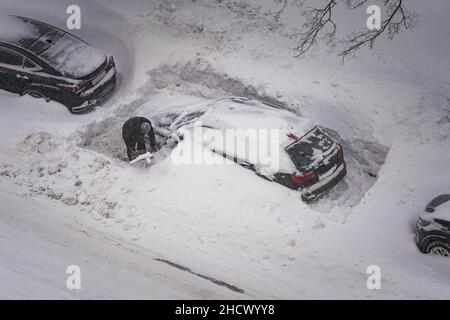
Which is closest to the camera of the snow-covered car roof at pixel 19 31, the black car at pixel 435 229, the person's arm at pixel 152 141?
the black car at pixel 435 229

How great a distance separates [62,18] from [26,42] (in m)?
3.20

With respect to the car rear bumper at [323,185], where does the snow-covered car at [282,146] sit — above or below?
above

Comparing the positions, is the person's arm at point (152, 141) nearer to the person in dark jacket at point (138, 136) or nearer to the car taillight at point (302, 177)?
the person in dark jacket at point (138, 136)

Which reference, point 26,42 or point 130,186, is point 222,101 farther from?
point 26,42

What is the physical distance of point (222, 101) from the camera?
988 cm

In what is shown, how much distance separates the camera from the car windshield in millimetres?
8555

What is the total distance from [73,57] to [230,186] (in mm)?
5220

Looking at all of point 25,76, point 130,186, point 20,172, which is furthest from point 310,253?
point 25,76

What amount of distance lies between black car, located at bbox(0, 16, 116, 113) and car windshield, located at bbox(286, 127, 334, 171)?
520cm

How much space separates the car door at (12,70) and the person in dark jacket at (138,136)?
3352 millimetres

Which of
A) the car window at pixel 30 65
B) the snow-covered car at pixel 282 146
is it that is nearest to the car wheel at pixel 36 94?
the car window at pixel 30 65

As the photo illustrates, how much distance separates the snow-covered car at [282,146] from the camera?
857 centimetres

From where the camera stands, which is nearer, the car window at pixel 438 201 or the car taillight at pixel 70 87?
the car window at pixel 438 201

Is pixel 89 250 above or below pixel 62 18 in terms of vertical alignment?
A: below
